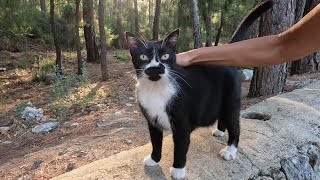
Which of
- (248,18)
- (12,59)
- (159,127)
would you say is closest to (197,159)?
(159,127)

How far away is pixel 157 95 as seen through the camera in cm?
262

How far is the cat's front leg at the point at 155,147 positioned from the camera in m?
2.91

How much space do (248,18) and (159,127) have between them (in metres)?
1.32

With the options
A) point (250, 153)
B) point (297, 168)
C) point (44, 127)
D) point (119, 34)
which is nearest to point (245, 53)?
point (250, 153)

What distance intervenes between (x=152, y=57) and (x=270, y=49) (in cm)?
80

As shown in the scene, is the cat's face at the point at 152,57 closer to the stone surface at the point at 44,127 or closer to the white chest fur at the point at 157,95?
the white chest fur at the point at 157,95

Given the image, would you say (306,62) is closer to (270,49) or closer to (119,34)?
(270,49)

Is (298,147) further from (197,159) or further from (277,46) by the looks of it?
(277,46)

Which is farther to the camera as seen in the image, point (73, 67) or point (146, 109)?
point (73, 67)

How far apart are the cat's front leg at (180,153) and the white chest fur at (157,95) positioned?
0.13 meters

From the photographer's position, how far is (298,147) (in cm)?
370

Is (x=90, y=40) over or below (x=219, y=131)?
over

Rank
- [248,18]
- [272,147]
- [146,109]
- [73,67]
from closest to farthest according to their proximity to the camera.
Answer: [146,109]
[248,18]
[272,147]
[73,67]

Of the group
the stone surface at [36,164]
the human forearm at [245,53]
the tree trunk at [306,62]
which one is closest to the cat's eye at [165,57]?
the human forearm at [245,53]
